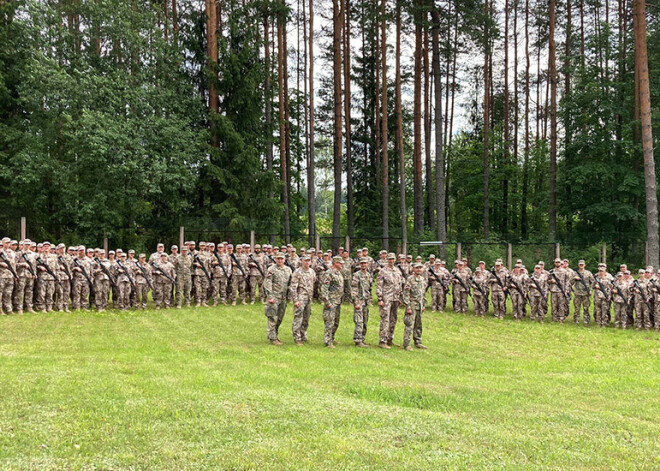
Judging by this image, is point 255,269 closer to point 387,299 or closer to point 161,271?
point 161,271

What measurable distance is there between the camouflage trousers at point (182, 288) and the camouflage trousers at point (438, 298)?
7.70 meters

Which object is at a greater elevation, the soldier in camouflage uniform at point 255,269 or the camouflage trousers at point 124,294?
the soldier in camouflage uniform at point 255,269

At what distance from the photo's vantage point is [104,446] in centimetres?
516

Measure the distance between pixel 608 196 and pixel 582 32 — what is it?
1156 centimetres

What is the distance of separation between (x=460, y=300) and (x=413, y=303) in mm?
6603

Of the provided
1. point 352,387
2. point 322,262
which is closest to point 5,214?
point 322,262

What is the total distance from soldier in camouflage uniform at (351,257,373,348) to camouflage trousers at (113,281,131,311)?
7351 mm

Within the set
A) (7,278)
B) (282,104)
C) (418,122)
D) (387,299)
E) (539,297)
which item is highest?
(282,104)

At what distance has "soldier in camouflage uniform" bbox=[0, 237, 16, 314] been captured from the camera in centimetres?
1392

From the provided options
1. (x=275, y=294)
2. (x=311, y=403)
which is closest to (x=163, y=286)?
(x=275, y=294)

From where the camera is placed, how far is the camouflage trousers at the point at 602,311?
15.4 meters

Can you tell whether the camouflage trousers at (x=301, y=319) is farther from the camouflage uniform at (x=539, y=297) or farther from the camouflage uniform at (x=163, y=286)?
the camouflage uniform at (x=539, y=297)

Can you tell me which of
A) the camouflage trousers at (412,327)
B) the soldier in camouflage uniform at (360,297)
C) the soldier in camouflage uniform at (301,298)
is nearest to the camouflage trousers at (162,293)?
the soldier in camouflage uniform at (301,298)

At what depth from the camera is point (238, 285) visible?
17.4 m
